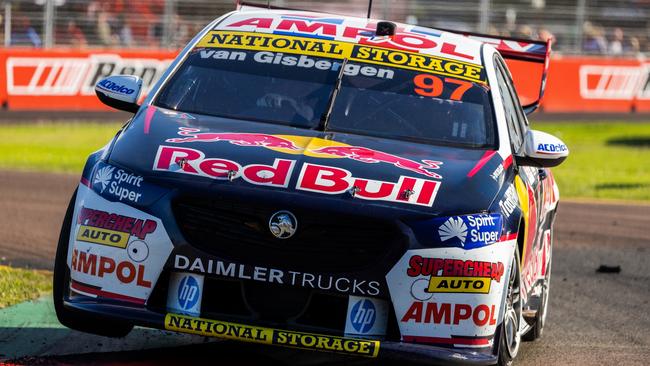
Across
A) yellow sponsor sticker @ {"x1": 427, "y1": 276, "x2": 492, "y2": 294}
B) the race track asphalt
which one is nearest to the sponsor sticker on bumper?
the race track asphalt

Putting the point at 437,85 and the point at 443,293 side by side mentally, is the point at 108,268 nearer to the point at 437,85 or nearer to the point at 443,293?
the point at 443,293

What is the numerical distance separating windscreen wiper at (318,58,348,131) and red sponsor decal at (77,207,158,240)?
126 cm

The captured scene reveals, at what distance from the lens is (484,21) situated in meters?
30.6

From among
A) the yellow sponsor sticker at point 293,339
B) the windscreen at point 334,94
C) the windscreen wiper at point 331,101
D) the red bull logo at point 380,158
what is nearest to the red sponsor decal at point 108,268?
the yellow sponsor sticker at point 293,339

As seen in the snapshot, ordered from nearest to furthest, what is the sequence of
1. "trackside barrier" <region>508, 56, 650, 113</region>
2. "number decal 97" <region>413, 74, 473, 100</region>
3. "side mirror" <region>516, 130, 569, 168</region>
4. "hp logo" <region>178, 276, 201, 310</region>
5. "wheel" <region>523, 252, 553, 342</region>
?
"hp logo" <region>178, 276, 201, 310</region>
"side mirror" <region>516, 130, 569, 168</region>
"number decal 97" <region>413, 74, 473, 100</region>
"wheel" <region>523, 252, 553, 342</region>
"trackside barrier" <region>508, 56, 650, 113</region>

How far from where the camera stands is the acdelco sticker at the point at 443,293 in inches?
204

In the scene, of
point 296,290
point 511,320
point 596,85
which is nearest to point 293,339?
point 296,290

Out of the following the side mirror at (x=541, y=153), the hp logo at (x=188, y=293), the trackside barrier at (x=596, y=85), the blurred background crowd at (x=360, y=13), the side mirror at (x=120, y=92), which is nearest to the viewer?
the hp logo at (x=188, y=293)

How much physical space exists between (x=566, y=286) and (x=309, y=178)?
4361 millimetres

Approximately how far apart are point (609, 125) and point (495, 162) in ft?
77.7

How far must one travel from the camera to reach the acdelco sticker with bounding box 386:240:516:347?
5.19 metres

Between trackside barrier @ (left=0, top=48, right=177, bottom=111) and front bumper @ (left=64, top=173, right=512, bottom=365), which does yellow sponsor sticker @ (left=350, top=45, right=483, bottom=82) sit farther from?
trackside barrier @ (left=0, top=48, right=177, bottom=111)

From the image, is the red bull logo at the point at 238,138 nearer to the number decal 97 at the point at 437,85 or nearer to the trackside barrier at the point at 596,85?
the number decal 97 at the point at 437,85

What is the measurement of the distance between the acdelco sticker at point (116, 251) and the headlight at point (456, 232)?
1.03 m
